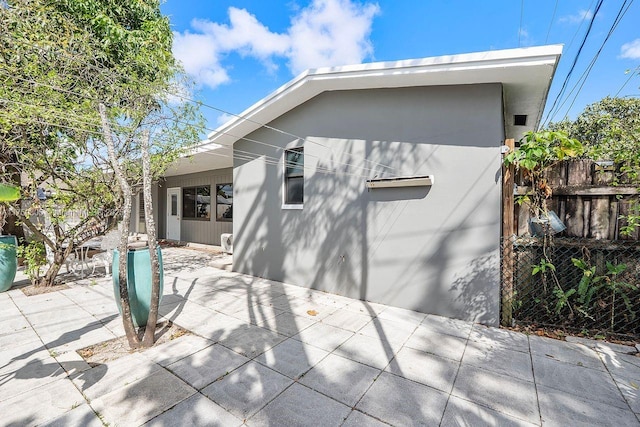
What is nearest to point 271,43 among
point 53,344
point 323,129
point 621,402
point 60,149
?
point 323,129

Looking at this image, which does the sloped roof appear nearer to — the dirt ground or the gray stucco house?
the gray stucco house

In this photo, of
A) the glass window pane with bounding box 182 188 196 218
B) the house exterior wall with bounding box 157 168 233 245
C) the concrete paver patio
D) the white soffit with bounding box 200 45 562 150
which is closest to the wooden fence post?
the concrete paver patio

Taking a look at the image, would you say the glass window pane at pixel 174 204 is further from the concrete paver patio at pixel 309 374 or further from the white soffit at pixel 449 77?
the concrete paver patio at pixel 309 374

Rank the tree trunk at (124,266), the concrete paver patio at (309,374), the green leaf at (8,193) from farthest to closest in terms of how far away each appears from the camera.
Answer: the tree trunk at (124,266), the concrete paver patio at (309,374), the green leaf at (8,193)

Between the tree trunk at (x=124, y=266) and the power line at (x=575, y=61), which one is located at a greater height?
the power line at (x=575, y=61)

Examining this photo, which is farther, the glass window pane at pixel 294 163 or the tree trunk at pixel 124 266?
the glass window pane at pixel 294 163

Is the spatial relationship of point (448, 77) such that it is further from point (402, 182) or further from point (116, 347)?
point (116, 347)

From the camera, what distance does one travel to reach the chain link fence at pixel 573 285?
3.00 meters

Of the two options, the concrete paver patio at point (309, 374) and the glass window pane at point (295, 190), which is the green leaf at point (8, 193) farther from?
the glass window pane at point (295, 190)

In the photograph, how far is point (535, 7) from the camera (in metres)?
5.14

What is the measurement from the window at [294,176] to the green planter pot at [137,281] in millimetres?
2737

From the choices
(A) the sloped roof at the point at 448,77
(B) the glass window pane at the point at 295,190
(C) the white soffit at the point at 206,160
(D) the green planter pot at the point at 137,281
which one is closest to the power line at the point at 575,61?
(A) the sloped roof at the point at 448,77

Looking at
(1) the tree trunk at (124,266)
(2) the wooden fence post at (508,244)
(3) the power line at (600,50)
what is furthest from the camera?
(3) the power line at (600,50)

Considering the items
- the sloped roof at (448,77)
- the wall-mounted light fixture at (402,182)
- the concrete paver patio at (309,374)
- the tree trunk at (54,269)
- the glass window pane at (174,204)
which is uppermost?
the sloped roof at (448,77)
